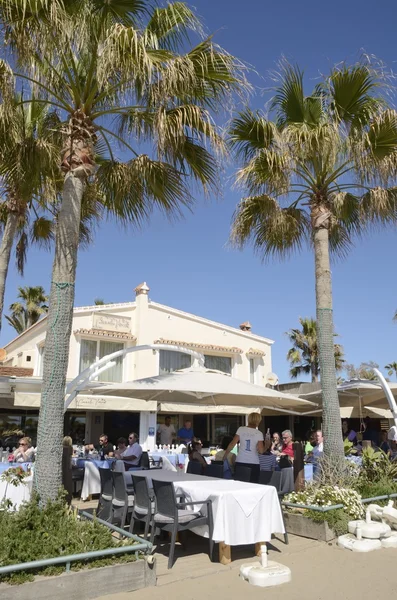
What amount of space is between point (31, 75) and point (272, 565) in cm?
697

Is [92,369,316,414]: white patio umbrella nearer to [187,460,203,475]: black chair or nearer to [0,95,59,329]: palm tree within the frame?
[187,460,203,475]: black chair

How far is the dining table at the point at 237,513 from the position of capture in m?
5.91

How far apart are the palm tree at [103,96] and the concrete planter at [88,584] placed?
1.44 metres

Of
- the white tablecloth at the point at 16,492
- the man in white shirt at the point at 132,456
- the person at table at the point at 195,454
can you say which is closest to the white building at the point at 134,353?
the man in white shirt at the point at 132,456

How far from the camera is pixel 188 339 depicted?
21828mm

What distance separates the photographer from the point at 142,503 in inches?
260

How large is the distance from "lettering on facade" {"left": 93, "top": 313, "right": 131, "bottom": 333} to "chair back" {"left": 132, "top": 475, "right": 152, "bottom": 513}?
13.2 m

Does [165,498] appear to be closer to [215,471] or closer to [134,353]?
[215,471]

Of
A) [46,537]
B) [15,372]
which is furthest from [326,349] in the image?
[15,372]

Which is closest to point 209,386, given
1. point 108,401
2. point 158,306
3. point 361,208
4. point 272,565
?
point 272,565

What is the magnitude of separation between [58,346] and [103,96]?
3.80 metres

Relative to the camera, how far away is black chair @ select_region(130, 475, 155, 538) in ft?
21.0

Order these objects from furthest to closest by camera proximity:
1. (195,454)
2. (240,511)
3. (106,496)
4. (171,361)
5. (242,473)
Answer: (171,361) → (195,454) → (242,473) → (106,496) → (240,511)

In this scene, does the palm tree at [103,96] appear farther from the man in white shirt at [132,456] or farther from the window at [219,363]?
the window at [219,363]
